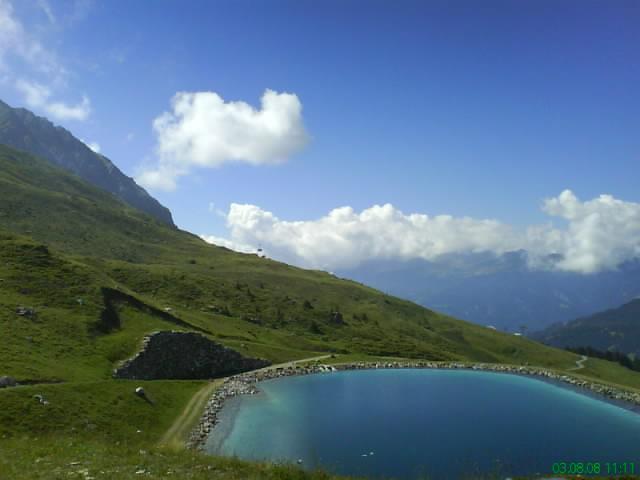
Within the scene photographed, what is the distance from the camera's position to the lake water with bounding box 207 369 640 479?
178 feet

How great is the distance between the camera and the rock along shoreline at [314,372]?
213 feet

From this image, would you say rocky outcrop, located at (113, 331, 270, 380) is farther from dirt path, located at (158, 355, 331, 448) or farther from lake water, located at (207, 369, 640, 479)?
lake water, located at (207, 369, 640, 479)

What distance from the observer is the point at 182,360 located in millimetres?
95375

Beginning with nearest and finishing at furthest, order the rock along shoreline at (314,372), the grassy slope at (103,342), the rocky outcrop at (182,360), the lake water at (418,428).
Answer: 1. the grassy slope at (103,342)
2. the lake water at (418,428)
3. the rock along shoreline at (314,372)
4. the rocky outcrop at (182,360)

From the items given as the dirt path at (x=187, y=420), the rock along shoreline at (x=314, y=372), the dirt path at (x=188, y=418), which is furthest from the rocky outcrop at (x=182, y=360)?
the dirt path at (x=187, y=420)

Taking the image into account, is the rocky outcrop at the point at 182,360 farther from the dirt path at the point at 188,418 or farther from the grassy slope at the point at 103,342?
the dirt path at the point at 188,418

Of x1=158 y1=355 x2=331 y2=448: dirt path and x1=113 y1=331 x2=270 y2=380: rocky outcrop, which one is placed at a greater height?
x1=113 y1=331 x2=270 y2=380: rocky outcrop

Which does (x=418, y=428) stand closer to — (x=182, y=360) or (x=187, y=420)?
(x=187, y=420)

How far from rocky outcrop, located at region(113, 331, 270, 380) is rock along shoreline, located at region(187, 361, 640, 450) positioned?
189 inches

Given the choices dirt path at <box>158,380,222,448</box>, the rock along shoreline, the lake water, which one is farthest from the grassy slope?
the lake water

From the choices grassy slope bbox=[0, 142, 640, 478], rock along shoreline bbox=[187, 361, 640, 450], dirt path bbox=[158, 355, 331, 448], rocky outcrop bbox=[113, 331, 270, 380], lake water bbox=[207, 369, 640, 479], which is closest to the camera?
grassy slope bbox=[0, 142, 640, 478]

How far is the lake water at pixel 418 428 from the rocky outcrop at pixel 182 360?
1299 centimetres

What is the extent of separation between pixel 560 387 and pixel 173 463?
11977 centimetres

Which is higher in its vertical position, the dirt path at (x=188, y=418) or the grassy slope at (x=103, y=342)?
the grassy slope at (x=103, y=342)
